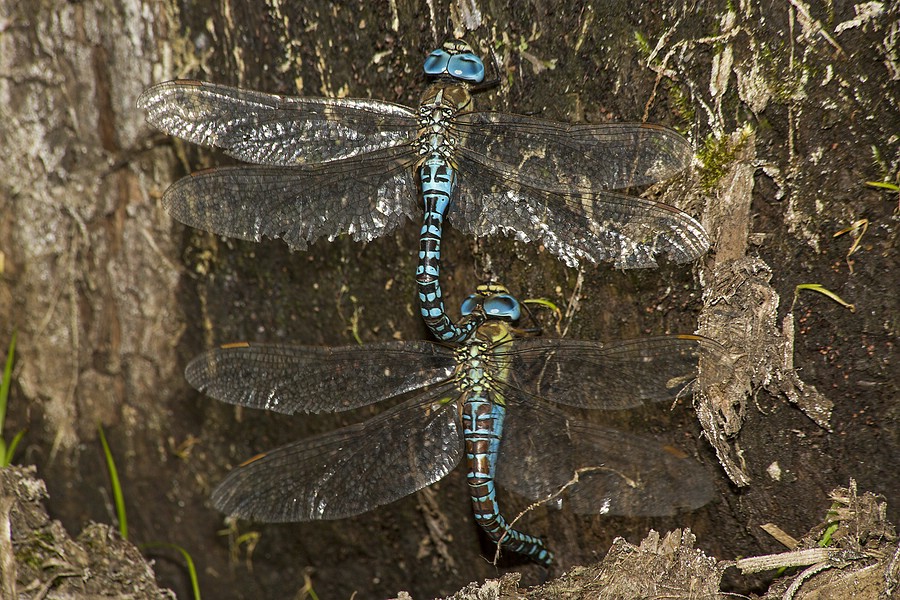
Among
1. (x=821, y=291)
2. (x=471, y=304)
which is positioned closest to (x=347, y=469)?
(x=471, y=304)

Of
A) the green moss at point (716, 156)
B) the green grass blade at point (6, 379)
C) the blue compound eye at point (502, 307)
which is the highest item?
the green moss at point (716, 156)

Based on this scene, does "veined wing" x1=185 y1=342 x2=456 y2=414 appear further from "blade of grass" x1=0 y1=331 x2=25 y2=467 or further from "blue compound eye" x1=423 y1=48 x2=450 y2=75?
"blade of grass" x1=0 y1=331 x2=25 y2=467

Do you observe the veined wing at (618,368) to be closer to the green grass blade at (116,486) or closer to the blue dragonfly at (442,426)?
the blue dragonfly at (442,426)

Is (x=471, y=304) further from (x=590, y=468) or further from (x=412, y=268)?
(x=590, y=468)

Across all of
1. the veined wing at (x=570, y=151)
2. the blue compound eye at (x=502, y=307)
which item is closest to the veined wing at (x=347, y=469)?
the blue compound eye at (x=502, y=307)

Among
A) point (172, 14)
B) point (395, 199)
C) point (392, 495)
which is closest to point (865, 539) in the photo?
point (392, 495)

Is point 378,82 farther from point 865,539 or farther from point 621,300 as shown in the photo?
point 865,539
